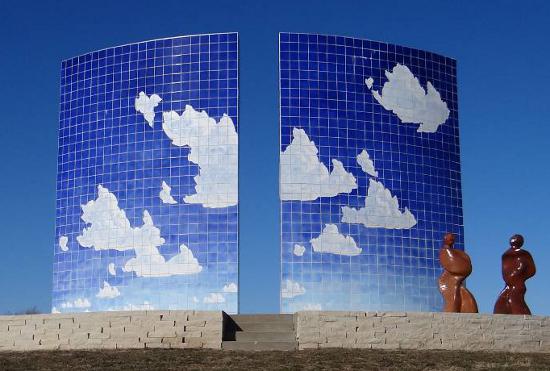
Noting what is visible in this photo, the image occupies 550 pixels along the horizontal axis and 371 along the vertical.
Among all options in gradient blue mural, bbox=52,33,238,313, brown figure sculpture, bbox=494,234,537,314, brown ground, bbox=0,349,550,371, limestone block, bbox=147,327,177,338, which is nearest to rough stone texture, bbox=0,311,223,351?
limestone block, bbox=147,327,177,338

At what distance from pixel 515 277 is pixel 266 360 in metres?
8.42

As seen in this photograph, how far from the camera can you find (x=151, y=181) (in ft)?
109

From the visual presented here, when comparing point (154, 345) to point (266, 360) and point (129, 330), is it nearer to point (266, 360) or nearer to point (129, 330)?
point (129, 330)

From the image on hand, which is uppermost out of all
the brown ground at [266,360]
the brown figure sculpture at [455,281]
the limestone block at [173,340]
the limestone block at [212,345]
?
the brown figure sculpture at [455,281]

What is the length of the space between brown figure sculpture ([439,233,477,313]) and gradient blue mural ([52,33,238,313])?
754 centimetres

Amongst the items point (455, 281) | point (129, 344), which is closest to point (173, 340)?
point (129, 344)

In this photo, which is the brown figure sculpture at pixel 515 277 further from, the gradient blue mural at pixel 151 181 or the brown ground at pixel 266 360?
the gradient blue mural at pixel 151 181

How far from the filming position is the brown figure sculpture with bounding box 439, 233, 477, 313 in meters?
27.0

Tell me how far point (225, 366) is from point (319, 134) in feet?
40.9

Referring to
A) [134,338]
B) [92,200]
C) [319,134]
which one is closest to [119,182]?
[92,200]

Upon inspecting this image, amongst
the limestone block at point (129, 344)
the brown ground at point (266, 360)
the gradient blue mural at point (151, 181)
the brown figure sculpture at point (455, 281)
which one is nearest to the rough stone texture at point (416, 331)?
the brown ground at point (266, 360)

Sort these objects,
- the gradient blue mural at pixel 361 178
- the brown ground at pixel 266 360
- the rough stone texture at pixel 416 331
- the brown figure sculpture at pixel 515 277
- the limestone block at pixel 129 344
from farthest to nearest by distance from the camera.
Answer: the gradient blue mural at pixel 361 178, the brown figure sculpture at pixel 515 277, the rough stone texture at pixel 416 331, the limestone block at pixel 129 344, the brown ground at pixel 266 360

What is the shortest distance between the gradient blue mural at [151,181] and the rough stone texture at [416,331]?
6.95 metres

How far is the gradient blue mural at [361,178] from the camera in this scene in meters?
32.1
